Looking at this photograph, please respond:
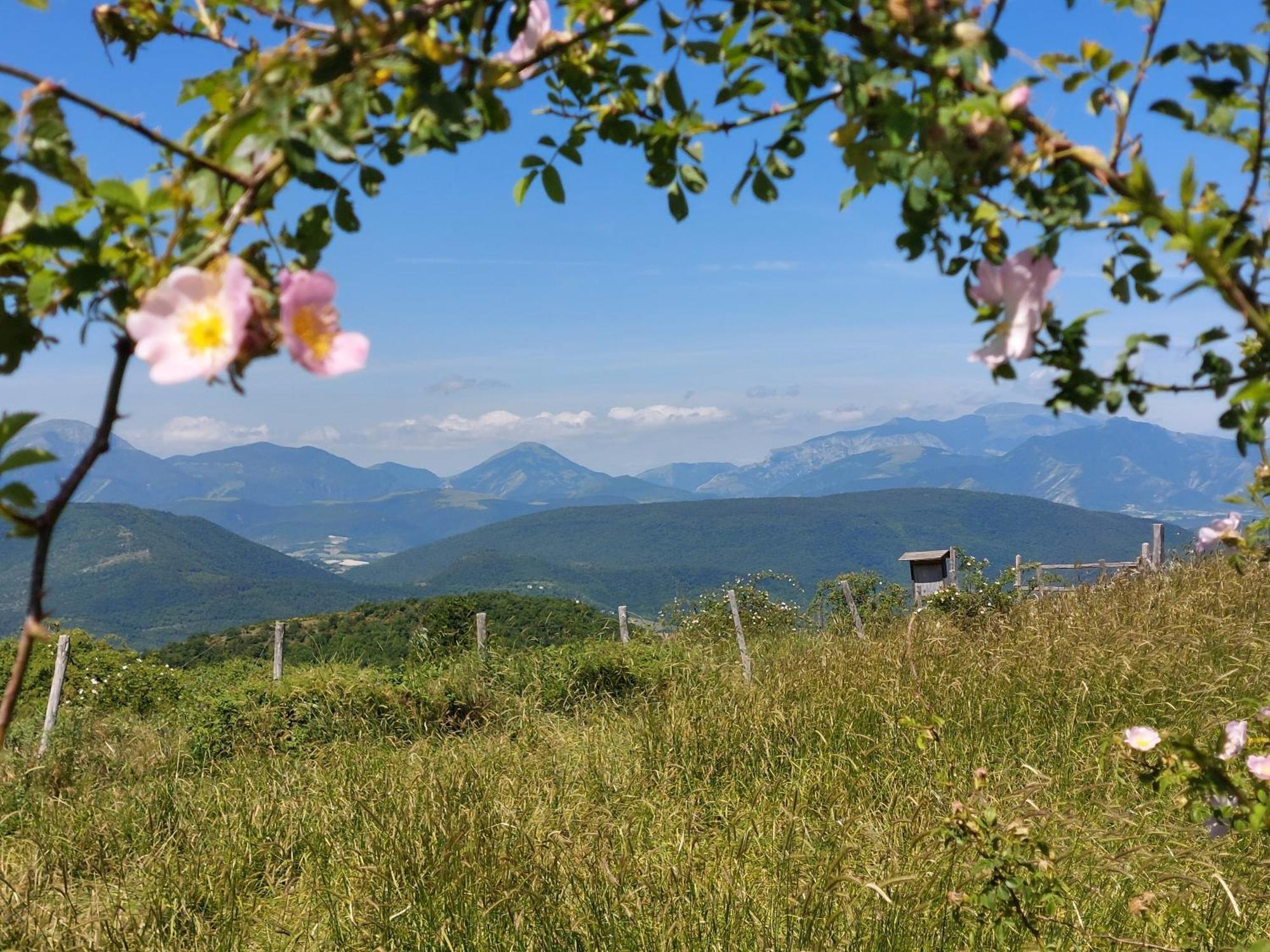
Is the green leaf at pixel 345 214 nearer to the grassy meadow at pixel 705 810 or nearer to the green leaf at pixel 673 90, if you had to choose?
the green leaf at pixel 673 90

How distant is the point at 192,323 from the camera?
71 cm

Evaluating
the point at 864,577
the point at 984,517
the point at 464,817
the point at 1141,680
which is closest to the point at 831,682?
the point at 1141,680

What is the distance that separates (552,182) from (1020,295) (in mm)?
669

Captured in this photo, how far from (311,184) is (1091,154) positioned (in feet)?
2.47

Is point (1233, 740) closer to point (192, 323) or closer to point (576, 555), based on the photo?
point (192, 323)

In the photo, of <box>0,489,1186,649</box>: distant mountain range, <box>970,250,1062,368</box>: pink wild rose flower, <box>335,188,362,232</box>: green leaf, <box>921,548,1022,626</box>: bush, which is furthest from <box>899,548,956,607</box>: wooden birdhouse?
<box>0,489,1186,649</box>: distant mountain range

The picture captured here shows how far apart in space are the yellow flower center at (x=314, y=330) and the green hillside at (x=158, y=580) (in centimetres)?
12207

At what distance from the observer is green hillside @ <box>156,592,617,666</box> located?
11375 millimetres

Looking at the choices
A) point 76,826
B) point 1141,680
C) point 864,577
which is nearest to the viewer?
point 76,826

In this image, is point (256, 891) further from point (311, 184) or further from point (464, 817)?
point (311, 184)

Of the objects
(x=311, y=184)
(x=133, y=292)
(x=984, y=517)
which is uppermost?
(x=311, y=184)

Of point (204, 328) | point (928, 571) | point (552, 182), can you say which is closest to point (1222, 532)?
point (552, 182)

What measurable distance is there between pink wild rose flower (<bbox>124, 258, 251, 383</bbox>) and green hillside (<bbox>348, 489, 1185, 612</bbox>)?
150 metres

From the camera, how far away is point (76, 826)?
423 cm
